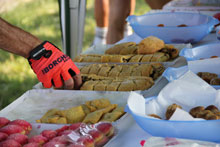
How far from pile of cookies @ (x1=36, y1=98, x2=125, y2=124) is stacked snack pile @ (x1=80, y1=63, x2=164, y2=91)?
16cm

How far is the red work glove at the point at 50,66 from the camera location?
4.09 feet

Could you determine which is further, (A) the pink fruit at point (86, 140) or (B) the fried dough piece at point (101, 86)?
(B) the fried dough piece at point (101, 86)

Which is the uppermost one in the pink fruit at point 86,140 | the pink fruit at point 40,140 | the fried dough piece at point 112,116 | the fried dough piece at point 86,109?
the pink fruit at point 86,140

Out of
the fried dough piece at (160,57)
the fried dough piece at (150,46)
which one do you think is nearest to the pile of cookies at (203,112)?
the fried dough piece at (160,57)

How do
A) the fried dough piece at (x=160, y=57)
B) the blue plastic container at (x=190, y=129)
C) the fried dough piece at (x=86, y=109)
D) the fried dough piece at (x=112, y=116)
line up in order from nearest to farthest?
the blue plastic container at (x=190, y=129) < the fried dough piece at (x=112, y=116) < the fried dough piece at (x=86, y=109) < the fried dough piece at (x=160, y=57)

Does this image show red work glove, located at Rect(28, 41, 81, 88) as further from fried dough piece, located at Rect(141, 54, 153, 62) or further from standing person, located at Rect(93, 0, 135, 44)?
standing person, located at Rect(93, 0, 135, 44)

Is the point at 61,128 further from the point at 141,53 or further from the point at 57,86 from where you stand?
the point at 141,53

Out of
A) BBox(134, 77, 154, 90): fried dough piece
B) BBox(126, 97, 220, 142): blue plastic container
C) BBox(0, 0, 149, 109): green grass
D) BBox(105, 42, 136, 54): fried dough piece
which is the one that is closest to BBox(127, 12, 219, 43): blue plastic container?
BBox(105, 42, 136, 54): fried dough piece

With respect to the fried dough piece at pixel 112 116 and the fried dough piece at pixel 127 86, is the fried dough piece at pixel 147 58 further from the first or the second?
the fried dough piece at pixel 112 116

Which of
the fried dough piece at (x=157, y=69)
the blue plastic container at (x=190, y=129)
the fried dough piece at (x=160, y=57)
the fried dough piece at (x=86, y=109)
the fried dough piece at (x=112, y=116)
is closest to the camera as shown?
the blue plastic container at (x=190, y=129)

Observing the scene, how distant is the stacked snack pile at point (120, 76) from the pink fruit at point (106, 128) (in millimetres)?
366

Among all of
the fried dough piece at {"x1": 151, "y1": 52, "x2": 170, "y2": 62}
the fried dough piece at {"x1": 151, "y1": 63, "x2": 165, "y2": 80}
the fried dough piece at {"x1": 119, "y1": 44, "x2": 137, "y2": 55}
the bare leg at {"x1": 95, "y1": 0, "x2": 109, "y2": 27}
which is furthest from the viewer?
the bare leg at {"x1": 95, "y1": 0, "x2": 109, "y2": 27}

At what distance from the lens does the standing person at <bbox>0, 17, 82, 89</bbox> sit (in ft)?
4.09

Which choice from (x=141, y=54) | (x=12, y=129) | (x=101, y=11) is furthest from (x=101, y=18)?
(x=12, y=129)
